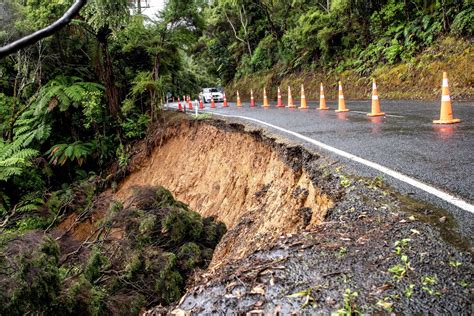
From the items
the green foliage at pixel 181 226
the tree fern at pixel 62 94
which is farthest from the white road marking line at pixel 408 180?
the tree fern at pixel 62 94

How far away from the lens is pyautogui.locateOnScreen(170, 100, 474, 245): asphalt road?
13.1 ft

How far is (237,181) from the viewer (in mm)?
10234

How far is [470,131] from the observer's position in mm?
6688

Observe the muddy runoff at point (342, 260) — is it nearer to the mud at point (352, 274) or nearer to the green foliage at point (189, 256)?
the mud at point (352, 274)

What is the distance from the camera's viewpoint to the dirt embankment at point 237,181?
5.27 meters

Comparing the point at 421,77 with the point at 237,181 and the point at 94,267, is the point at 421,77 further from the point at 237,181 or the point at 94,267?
the point at 94,267

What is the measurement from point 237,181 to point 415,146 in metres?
5.10

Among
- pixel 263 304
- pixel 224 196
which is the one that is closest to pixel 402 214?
pixel 263 304

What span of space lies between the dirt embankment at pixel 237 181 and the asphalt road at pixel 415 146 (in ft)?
2.06

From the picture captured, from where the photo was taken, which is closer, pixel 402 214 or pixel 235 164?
pixel 402 214

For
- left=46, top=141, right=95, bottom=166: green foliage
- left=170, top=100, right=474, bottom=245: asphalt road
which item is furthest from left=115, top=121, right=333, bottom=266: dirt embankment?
left=46, top=141, right=95, bottom=166: green foliage

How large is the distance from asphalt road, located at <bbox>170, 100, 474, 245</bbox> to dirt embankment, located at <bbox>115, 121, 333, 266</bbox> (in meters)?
0.63

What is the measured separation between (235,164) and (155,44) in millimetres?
6876

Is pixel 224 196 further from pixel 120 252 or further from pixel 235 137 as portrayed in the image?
pixel 120 252
